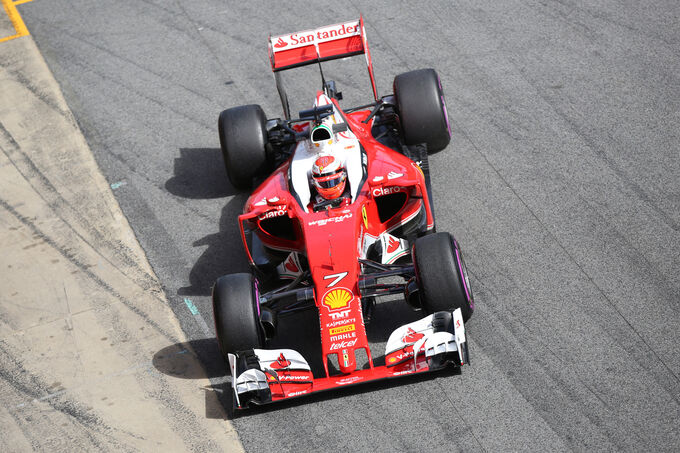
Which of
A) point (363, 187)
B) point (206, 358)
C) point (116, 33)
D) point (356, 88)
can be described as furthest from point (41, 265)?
point (116, 33)

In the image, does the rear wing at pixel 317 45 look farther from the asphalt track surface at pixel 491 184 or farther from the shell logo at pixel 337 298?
the shell logo at pixel 337 298

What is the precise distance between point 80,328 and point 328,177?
11.6 ft

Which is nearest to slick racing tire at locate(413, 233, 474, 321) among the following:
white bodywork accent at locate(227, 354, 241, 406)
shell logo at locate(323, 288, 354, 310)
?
shell logo at locate(323, 288, 354, 310)

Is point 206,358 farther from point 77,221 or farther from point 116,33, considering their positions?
point 116,33

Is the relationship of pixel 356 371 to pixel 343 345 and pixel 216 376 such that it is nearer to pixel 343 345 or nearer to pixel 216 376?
pixel 343 345

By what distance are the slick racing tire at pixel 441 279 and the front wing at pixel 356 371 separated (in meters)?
0.20

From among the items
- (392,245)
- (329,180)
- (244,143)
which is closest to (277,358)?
(392,245)

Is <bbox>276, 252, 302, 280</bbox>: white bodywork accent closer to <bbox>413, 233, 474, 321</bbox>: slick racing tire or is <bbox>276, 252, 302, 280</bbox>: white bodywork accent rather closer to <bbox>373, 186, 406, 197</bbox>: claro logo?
<bbox>373, 186, 406, 197</bbox>: claro logo

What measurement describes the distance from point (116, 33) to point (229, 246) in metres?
7.42

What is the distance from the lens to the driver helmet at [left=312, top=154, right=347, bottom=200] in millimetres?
9586

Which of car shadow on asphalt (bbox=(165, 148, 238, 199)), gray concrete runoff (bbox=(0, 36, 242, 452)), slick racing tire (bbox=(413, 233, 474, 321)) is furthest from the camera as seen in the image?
car shadow on asphalt (bbox=(165, 148, 238, 199))

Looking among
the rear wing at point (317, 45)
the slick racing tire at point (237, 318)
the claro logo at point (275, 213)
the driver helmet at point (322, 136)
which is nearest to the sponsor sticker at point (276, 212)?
the claro logo at point (275, 213)

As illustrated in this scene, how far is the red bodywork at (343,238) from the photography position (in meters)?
8.24

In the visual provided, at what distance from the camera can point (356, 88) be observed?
45.6 feet
